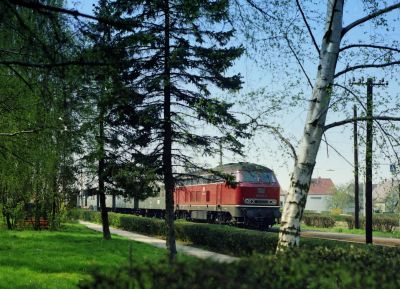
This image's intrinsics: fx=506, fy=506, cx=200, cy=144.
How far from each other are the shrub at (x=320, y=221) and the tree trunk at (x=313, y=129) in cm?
3197

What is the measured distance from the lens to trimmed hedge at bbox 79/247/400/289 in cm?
318

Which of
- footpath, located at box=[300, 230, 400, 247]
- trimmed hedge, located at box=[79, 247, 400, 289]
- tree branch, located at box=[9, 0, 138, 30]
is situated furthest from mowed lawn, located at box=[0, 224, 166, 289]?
footpath, located at box=[300, 230, 400, 247]

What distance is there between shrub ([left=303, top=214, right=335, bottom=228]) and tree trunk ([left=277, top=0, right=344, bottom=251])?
32.0 meters

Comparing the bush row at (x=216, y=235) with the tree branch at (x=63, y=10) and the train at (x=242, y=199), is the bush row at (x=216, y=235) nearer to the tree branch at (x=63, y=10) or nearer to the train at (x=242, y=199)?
the train at (x=242, y=199)

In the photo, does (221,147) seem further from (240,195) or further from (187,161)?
(240,195)

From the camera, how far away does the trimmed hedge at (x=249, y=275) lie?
125 inches

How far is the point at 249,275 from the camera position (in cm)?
343

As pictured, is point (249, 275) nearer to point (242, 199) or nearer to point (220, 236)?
point (220, 236)

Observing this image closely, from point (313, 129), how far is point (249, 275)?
16.5 feet

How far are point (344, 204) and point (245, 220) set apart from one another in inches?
3327

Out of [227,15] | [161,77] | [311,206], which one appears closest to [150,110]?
[161,77]

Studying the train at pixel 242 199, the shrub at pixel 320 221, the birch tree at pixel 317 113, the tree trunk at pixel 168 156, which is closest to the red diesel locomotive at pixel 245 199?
the train at pixel 242 199

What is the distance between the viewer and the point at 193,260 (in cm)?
365

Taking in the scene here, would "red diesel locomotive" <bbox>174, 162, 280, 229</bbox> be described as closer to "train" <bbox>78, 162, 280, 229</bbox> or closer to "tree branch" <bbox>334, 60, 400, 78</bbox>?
"train" <bbox>78, 162, 280, 229</bbox>
